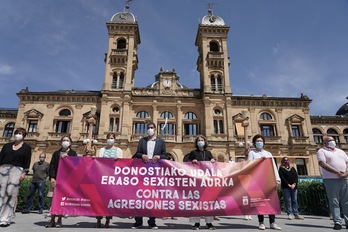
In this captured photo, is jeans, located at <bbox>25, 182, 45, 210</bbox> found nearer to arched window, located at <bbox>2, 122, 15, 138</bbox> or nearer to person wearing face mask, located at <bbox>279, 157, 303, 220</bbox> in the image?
person wearing face mask, located at <bbox>279, 157, 303, 220</bbox>

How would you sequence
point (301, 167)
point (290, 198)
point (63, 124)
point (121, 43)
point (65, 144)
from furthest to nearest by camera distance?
point (121, 43)
point (63, 124)
point (301, 167)
point (290, 198)
point (65, 144)

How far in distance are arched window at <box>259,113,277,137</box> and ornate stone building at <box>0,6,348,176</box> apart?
122 millimetres

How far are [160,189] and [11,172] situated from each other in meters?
3.70

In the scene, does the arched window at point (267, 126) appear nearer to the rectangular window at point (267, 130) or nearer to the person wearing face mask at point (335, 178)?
the rectangular window at point (267, 130)

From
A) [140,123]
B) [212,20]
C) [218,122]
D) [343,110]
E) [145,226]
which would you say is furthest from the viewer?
[343,110]

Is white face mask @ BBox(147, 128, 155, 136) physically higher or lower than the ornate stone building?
lower

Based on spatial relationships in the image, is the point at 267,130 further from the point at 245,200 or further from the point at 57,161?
the point at 57,161

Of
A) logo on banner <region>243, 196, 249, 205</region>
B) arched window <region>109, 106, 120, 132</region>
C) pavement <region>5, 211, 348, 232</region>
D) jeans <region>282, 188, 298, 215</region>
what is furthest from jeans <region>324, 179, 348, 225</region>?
arched window <region>109, 106, 120, 132</region>

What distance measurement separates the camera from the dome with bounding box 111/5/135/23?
112ft

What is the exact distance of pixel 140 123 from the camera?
29156 mm

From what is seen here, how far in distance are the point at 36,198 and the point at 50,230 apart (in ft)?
22.0

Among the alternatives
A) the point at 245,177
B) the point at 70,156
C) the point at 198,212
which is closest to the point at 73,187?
the point at 70,156

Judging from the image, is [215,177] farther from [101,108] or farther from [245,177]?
[101,108]

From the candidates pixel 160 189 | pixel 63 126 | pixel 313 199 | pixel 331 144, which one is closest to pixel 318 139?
pixel 313 199
